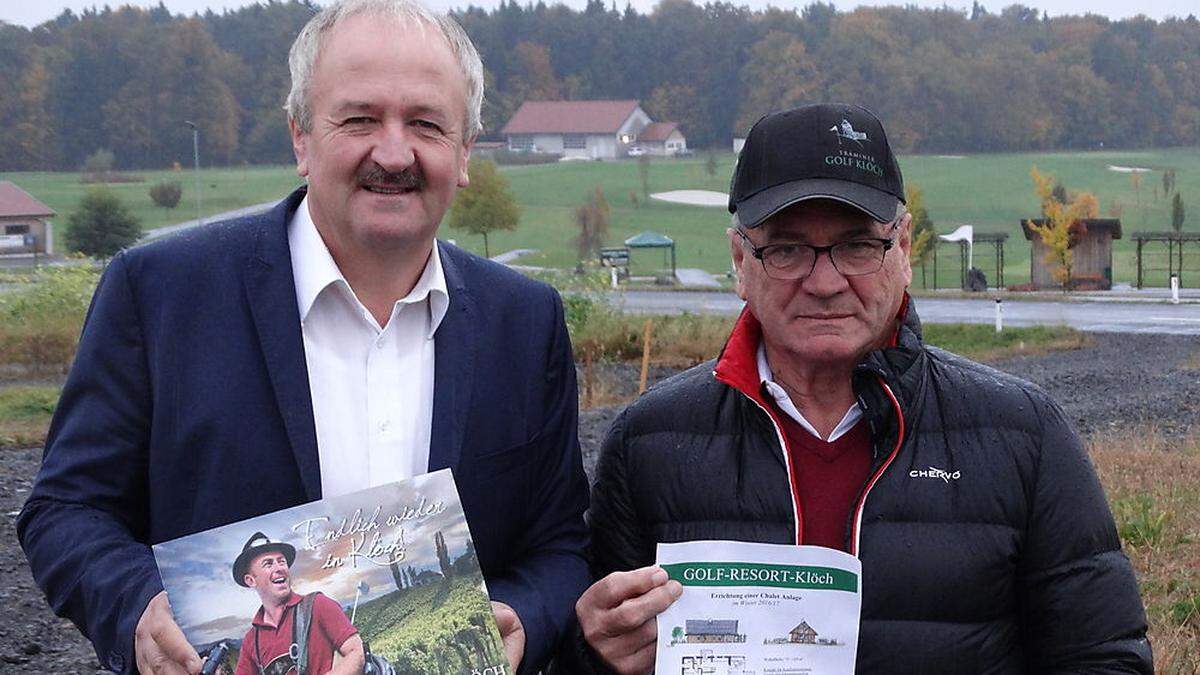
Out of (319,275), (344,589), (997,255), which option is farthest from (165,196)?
(344,589)

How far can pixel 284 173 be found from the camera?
91.6 metres

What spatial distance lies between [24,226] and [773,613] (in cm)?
7138

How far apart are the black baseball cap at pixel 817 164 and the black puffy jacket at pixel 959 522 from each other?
0.30 metres

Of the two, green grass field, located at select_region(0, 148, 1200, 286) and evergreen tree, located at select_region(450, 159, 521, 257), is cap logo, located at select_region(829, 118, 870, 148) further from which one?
evergreen tree, located at select_region(450, 159, 521, 257)

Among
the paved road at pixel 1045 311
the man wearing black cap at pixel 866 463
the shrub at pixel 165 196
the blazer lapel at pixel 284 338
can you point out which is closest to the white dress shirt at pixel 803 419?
the man wearing black cap at pixel 866 463

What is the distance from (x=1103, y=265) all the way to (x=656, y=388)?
4506cm

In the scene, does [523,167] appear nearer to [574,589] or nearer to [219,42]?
[219,42]

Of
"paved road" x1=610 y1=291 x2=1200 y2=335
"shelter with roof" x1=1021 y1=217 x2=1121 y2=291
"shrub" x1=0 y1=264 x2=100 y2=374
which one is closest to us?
"shrub" x1=0 y1=264 x2=100 y2=374

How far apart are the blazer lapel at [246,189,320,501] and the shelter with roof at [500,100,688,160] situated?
12330cm

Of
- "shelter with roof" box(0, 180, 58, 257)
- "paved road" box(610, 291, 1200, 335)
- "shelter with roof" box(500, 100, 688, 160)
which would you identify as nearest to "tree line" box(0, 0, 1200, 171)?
"shelter with roof" box(500, 100, 688, 160)

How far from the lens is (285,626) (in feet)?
8.31

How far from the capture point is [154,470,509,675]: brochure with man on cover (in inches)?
99.4

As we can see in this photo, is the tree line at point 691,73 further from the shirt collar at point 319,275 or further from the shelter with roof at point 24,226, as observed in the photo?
the shirt collar at point 319,275

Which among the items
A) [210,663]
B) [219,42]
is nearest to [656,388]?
[210,663]
